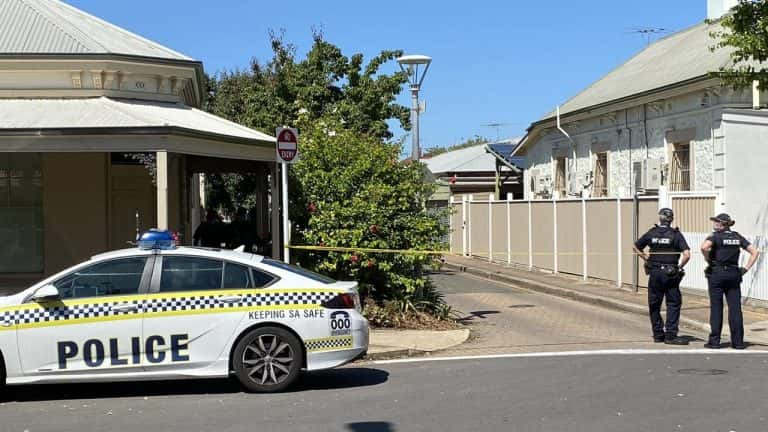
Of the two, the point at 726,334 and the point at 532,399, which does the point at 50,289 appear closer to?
the point at 532,399

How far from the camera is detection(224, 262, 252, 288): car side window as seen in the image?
30.2 ft

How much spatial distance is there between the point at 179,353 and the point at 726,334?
28.6ft

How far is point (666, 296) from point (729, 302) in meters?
0.84

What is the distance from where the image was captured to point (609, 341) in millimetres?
13211

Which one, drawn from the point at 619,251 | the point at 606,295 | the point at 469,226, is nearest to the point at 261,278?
the point at 606,295

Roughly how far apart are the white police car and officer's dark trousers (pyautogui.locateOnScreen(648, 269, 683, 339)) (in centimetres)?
512

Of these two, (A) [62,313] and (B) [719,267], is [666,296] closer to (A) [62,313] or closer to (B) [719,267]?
(B) [719,267]

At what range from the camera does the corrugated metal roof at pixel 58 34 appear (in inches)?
595

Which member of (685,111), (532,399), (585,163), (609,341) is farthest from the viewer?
(585,163)

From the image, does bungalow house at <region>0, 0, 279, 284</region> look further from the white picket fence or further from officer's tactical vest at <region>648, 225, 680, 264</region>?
officer's tactical vest at <region>648, 225, 680, 264</region>

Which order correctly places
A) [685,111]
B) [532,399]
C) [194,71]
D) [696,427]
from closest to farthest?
[696,427]
[532,399]
[194,71]
[685,111]

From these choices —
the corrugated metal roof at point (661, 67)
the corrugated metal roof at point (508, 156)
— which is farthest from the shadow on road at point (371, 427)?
the corrugated metal roof at point (508, 156)

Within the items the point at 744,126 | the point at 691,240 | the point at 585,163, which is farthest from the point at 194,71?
the point at 585,163

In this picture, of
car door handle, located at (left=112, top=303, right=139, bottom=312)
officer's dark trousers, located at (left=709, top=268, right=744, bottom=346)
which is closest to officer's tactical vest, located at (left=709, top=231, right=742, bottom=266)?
officer's dark trousers, located at (left=709, top=268, right=744, bottom=346)
